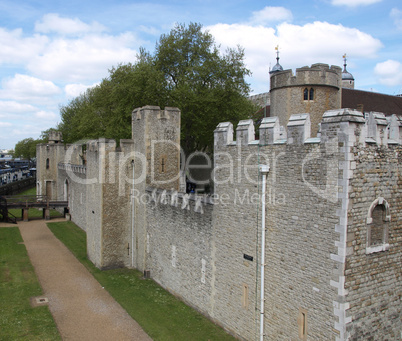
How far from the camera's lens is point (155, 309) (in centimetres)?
1273

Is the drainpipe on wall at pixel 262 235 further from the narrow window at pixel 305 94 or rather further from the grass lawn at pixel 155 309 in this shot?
the narrow window at pixel 305 94

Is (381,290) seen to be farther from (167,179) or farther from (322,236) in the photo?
(167,179)

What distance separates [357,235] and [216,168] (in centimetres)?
477

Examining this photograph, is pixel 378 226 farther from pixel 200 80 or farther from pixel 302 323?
pixel 200 80

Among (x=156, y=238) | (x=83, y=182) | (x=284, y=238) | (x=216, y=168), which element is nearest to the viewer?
(x=284, y=238)

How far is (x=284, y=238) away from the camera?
8.98 meters

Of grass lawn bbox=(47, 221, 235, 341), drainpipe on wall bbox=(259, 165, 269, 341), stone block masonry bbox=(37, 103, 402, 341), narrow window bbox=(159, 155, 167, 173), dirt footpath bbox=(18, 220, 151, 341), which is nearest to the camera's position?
stone block masonry bbox=(37, 103, 402, 341)

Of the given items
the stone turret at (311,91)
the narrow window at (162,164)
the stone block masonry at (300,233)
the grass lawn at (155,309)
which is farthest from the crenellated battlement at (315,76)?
the grass lawn at (155,309)

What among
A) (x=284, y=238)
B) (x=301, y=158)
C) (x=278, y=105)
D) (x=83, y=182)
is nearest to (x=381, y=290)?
(x=284, y=238)

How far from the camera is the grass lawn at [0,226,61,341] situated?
1111 centimetres

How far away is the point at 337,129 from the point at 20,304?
11.7m

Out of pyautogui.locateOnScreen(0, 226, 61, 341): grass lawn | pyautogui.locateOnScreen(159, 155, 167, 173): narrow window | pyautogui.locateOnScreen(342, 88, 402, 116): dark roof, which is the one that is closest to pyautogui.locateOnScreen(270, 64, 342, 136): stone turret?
pyautogui.locateOnScreen(159, 155, 167, 173): narrow window

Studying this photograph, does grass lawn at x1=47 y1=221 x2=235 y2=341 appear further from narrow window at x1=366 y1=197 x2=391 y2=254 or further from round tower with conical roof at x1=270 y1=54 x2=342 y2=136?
round tower with conical roof at x1=270 y1=54 x2=342 y2=136

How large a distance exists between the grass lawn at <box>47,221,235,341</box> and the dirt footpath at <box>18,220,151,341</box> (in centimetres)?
30
